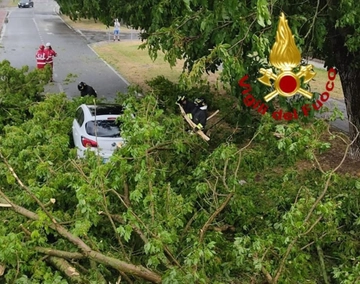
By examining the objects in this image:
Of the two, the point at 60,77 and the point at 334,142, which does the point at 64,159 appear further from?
the point at 60,77

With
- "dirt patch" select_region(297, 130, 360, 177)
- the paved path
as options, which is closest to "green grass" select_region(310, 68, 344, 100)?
the paved path

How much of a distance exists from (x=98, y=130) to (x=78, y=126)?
54 centimetres

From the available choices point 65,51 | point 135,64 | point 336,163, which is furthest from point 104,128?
point 65,51

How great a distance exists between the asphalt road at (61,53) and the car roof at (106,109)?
560 cm

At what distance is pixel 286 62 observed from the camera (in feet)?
18.6

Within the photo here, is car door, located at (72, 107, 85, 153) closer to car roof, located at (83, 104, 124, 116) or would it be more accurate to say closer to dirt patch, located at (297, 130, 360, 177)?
car roof, located at (83, 104, 124, 116)

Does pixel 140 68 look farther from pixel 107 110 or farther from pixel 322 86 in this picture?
pixel 107 110

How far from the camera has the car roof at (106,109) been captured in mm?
9008

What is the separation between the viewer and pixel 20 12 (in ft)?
150

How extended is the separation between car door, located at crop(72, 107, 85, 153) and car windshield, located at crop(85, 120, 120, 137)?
0.26 meters

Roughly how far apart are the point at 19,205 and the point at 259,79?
3435 millimetres

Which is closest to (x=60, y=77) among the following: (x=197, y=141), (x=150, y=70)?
(x=150, y=70)

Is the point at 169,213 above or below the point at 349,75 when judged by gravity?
below

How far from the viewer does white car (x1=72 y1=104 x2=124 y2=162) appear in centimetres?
852
